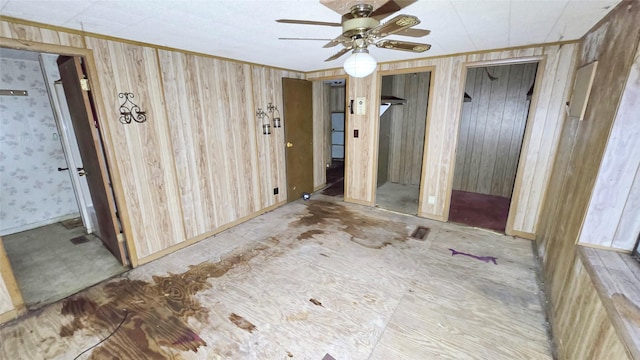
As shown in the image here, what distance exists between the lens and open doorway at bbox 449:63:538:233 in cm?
414

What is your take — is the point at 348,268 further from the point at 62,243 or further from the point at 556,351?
the point at 62,243

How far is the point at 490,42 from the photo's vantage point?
2.67 metres

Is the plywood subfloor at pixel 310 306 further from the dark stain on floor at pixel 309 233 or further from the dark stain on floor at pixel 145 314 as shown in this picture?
the dark stain on floor at pixel 309 233

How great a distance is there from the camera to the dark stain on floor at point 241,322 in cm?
194

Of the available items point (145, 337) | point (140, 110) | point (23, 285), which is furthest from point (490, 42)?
point (23, 285)

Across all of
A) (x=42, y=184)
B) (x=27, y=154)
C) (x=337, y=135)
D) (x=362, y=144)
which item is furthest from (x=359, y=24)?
(x=337, y=135)

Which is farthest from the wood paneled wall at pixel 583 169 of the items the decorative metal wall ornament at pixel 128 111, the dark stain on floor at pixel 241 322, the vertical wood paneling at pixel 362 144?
the decorative metal wall ornament at pixel 128 111

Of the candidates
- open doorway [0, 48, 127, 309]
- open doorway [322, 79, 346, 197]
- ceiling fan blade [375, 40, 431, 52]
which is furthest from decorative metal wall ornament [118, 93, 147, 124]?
open doorway [322, 79, 346, 197]

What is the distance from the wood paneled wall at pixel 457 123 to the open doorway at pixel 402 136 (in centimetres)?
78

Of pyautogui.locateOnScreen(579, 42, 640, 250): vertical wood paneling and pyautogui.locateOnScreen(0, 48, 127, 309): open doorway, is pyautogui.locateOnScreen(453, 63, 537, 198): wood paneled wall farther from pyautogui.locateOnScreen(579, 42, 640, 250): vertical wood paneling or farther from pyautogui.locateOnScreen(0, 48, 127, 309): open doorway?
pyautogui.locateOnScreen(0, 48, 127, 309): open doorway

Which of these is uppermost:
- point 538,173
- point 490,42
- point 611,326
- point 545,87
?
point 490,42

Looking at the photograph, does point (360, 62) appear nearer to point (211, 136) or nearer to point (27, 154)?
point (211, 136)

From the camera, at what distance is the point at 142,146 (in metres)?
2.64

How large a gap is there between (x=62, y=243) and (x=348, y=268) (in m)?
3.69
